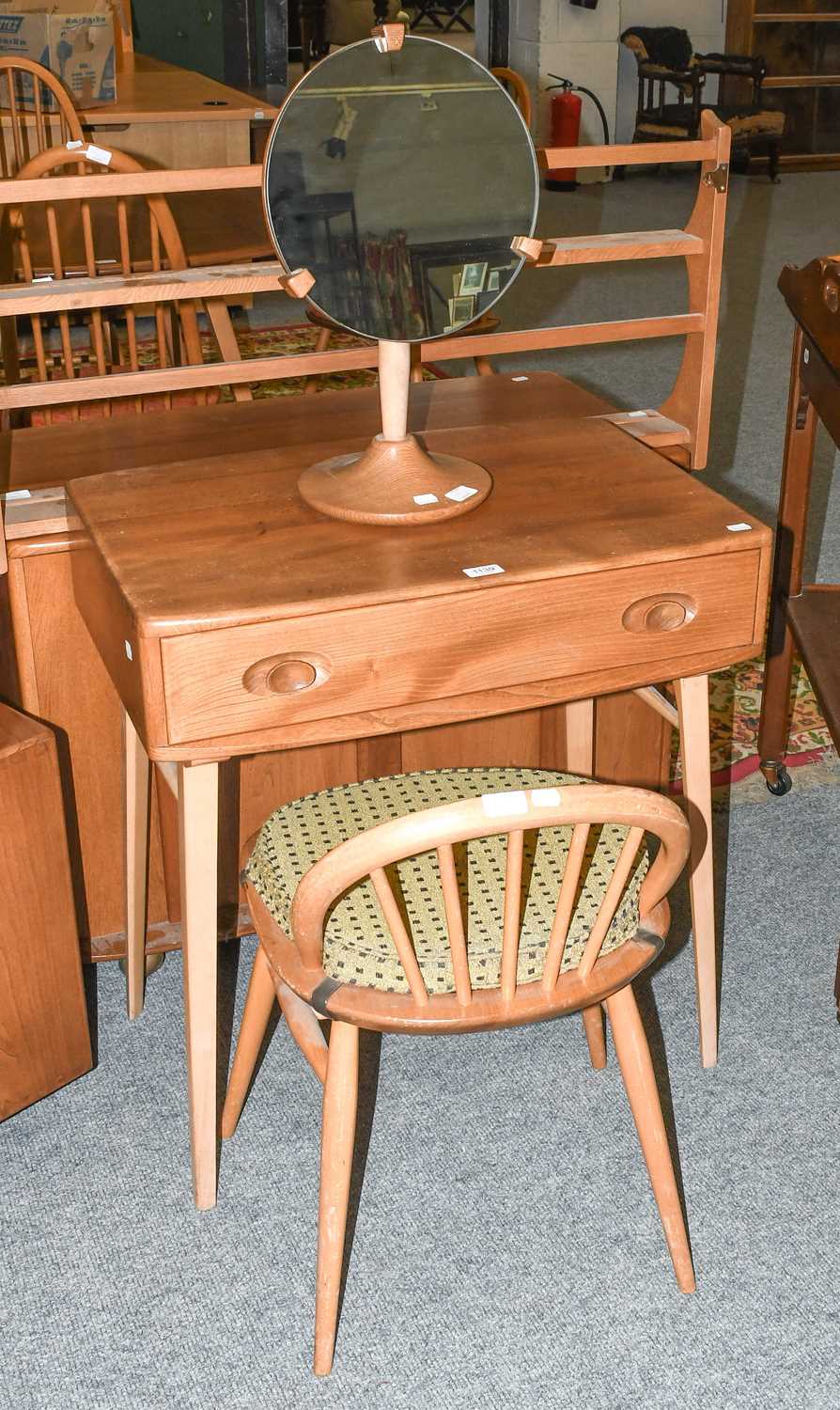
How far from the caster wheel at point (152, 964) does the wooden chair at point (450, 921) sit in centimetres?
42

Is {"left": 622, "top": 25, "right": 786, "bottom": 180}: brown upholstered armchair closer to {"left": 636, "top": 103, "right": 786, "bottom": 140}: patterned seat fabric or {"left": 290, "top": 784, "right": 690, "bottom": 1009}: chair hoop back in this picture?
{"left": 636, "top": 103, "right": 786, "bottom": 140}: patterned seat fabric

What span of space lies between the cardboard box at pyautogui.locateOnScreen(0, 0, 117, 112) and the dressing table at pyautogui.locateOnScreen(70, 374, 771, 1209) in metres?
3.03

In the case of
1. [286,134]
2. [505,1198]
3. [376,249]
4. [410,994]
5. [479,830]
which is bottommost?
[505,1198]

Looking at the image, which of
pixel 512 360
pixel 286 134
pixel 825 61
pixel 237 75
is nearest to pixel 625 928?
pixel 286 134

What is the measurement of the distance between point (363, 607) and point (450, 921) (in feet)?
1.05

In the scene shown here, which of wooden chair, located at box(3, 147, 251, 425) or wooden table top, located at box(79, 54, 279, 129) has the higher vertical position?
wooden table top, located at box(79, 54, 279, 129)

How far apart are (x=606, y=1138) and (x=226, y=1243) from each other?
0.49 metres

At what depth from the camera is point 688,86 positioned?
315 inches

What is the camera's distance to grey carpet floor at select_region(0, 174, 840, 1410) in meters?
1.50

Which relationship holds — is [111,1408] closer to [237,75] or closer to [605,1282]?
[605,1282]

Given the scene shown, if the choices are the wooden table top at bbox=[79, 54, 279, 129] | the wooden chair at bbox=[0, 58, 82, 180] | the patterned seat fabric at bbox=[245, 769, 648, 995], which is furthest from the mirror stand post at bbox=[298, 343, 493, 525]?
the wooden table top at bbox=[79, 54, 279, 129]

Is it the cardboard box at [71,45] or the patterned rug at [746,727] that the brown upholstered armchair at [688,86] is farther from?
the patterned rug at [746,727]

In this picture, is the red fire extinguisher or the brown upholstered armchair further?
the brown upholstered armchair

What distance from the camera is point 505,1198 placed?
1.71m
